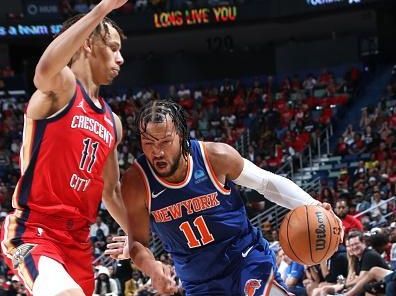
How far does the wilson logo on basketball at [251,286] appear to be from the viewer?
4410 mm

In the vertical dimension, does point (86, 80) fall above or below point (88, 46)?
below

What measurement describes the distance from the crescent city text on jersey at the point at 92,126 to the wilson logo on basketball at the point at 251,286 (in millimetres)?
1040

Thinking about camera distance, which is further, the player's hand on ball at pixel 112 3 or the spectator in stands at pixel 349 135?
the spectator in stands at pixel 349 135

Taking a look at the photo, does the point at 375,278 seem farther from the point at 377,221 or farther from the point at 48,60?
the point at 377,221

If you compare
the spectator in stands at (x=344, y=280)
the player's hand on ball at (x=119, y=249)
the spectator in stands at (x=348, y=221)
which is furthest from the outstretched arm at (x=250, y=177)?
the spectator in stands at (x=348, y=221)

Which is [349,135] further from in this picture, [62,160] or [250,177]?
[62,160]

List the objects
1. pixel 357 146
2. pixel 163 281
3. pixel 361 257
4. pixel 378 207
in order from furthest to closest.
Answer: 1. pixel 357 146
2. pixel 378 207
3. pixel 361 257
4. pixel 163 281

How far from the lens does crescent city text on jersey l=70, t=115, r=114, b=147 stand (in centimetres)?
398

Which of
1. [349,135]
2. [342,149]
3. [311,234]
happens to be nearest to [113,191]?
[311,234]

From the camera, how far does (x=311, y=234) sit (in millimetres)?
4465

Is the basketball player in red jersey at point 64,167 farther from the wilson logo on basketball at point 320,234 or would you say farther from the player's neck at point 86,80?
the wilson logo on basketball at point 320,234

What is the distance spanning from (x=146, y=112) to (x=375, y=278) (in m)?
3.73

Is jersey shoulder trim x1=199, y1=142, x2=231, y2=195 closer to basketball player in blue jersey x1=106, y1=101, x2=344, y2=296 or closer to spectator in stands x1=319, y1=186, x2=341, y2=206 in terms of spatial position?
basketball player in blue jersey x1=106, y1=101, x2=344, y2=296

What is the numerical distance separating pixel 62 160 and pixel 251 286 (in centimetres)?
122
